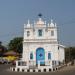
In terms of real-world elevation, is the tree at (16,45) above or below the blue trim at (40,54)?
above

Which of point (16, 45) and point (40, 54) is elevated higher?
point (16, 45)

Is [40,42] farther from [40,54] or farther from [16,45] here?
[16,45]

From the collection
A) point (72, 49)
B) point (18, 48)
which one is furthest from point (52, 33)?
point (18, 48)

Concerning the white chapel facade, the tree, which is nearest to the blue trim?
the white chapel facade

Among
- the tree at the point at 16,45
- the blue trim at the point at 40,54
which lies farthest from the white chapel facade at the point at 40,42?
the tree at the point at 16,45

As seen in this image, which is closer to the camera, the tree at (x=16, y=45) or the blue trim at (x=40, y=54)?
the blue trim at (x=40, y=54)

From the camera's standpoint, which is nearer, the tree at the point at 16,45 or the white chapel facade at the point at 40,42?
the white chapel facade at the point at 40,42

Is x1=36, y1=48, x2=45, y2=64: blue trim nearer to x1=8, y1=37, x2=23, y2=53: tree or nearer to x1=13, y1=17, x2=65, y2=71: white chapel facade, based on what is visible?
x1=13, y1=17, x2=65, y2=71: white chapel facade

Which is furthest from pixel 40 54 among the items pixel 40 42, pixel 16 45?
pixel 16 45

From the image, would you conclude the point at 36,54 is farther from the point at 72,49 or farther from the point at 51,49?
the point at 72,49

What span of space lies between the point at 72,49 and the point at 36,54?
2609cm

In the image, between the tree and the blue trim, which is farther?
the tree

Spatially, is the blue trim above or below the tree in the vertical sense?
below

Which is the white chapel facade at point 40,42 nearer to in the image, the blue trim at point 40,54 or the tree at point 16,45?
the blue trim at point 40,54
